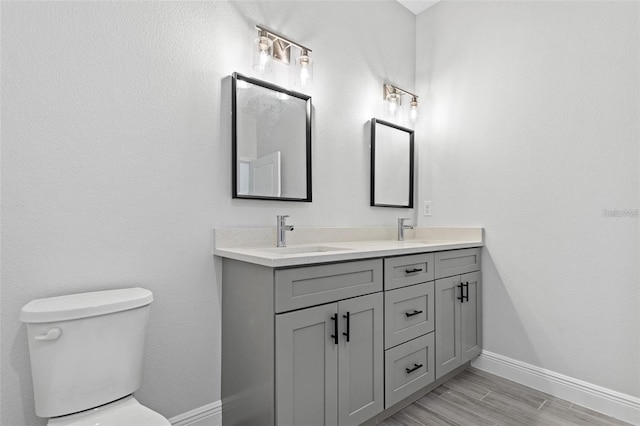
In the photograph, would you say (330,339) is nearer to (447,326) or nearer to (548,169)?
(447,326)

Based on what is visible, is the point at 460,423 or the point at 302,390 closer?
the point at 302,390

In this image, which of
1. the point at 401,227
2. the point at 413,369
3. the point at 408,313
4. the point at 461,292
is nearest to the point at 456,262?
the point at 461,292

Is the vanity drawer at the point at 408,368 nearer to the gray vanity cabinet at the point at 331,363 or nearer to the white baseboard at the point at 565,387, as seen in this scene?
the gray vanity cabinet at the point at 331,363

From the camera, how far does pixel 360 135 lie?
89.6 inches

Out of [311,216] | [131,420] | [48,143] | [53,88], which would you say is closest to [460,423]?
[311,216]

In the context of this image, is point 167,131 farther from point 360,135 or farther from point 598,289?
point 598,289

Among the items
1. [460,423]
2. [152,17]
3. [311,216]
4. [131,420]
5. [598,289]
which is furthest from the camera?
[311,216]

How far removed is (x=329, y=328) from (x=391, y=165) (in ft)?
4.80

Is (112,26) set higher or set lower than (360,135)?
higher

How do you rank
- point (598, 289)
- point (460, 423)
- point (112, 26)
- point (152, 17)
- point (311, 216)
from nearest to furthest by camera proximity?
point (112, 26)
point (152, 17)
point (460, 423)
point (598, 289)
point (311, 216)

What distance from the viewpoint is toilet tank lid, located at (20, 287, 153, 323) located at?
39.5 inches

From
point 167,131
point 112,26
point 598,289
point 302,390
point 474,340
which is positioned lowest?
point 474,340

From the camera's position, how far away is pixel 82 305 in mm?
1072

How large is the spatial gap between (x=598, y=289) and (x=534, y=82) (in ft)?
4.12
